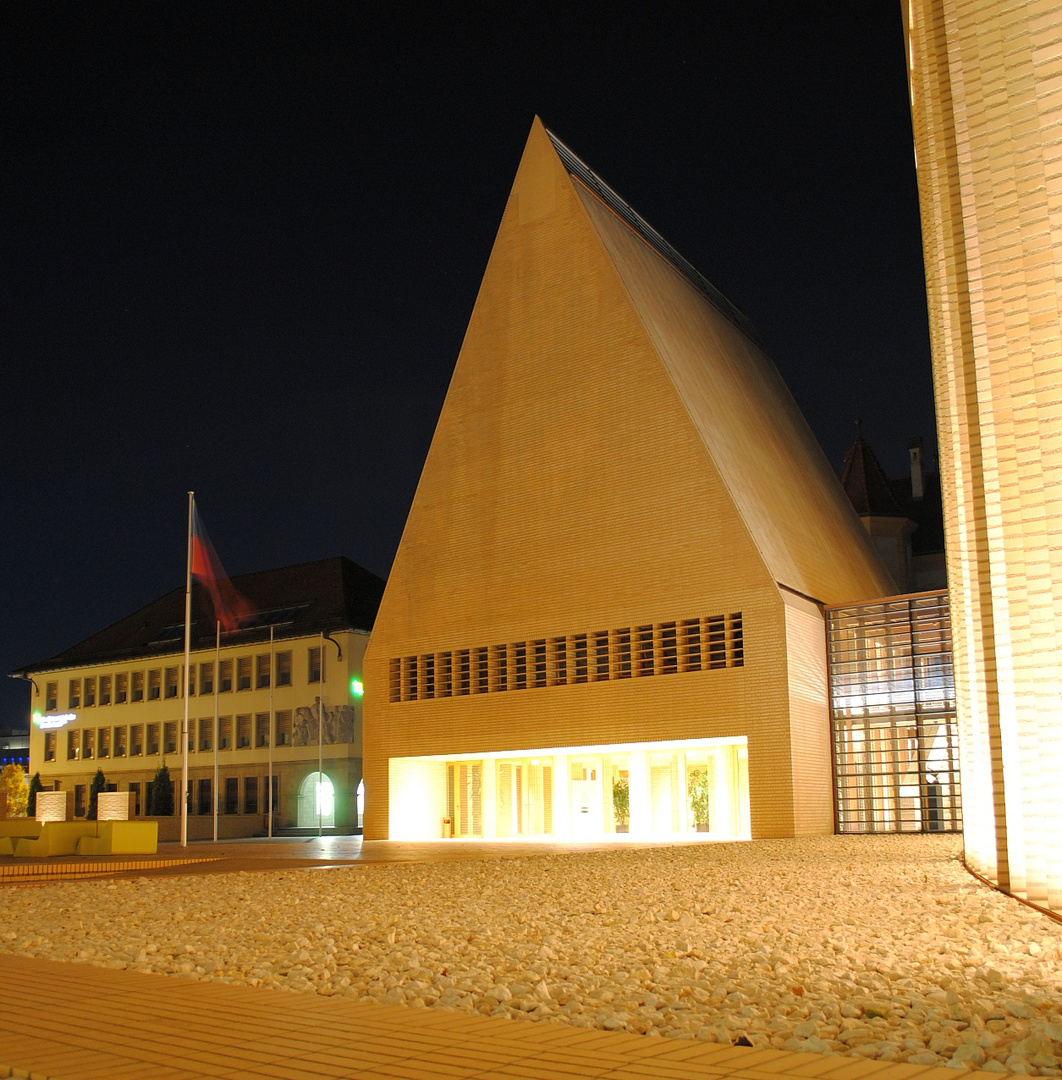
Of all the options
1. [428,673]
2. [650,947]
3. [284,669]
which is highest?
[284,669]

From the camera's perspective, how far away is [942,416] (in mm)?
14367

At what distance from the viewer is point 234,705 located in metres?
51.8

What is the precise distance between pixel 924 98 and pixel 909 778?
17599 millimetres

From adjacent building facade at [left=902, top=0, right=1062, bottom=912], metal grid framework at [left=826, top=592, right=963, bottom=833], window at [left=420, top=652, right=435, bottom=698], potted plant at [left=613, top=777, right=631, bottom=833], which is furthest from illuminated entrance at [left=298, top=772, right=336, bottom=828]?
adjacent building facade at [left=902, top=0, right=1062, bottom=912]

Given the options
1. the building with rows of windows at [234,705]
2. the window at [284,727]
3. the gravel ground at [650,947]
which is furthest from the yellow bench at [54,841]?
the window at [284,727]

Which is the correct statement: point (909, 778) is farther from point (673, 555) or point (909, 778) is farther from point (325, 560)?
point (325, 560)

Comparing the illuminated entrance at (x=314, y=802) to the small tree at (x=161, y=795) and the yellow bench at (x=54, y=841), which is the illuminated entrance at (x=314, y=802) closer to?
the small tree at (x=161, y=795)

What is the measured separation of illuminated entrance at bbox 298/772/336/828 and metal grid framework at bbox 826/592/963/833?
25673 mm

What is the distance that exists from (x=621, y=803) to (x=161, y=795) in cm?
2728

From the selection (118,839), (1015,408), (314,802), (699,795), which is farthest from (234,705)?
(1015,408)

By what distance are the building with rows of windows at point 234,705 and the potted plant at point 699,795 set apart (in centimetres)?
1893

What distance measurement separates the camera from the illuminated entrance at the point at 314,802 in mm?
47188

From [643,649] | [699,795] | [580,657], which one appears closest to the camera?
[643,649]

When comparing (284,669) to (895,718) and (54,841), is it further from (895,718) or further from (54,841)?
(895,718)
